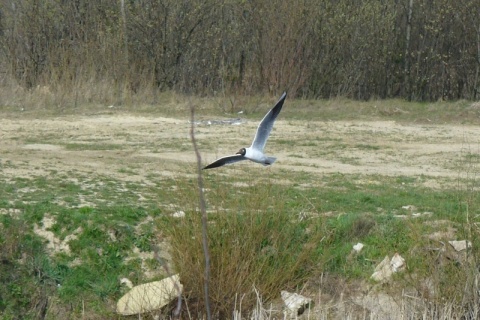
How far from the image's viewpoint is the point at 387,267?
8.88 metres

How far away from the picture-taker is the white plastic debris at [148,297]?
834 cm

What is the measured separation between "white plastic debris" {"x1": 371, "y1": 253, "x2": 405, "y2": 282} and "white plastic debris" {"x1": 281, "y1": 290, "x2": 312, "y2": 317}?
767mm

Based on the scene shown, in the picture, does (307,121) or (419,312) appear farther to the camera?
(307,121)

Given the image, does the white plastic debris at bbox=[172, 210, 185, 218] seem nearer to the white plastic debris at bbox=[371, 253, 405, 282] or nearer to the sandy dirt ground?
the white plastic debris at bbox=[371, 253, 405, 282]

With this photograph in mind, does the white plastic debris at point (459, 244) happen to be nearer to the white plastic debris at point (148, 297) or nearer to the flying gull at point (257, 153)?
the white plastic debris at point (148, 297)

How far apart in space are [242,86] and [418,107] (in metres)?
4.02

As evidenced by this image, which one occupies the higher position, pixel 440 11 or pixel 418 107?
pixel 440 11

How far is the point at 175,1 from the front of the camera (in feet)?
68.7

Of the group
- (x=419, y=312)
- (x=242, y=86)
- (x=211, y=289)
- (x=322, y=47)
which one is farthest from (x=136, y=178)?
(x=322, y=47)

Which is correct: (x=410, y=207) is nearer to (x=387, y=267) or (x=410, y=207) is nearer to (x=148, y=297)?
(x=387, y=267)

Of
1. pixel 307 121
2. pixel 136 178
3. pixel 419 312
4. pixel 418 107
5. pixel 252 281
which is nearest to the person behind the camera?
pixel 419 312

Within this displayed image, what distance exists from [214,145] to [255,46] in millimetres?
7464

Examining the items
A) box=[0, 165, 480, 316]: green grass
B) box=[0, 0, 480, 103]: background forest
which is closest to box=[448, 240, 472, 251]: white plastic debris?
box=[0, 165, 480, 316]: green grass

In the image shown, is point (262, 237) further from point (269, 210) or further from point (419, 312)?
point (419, 312)
